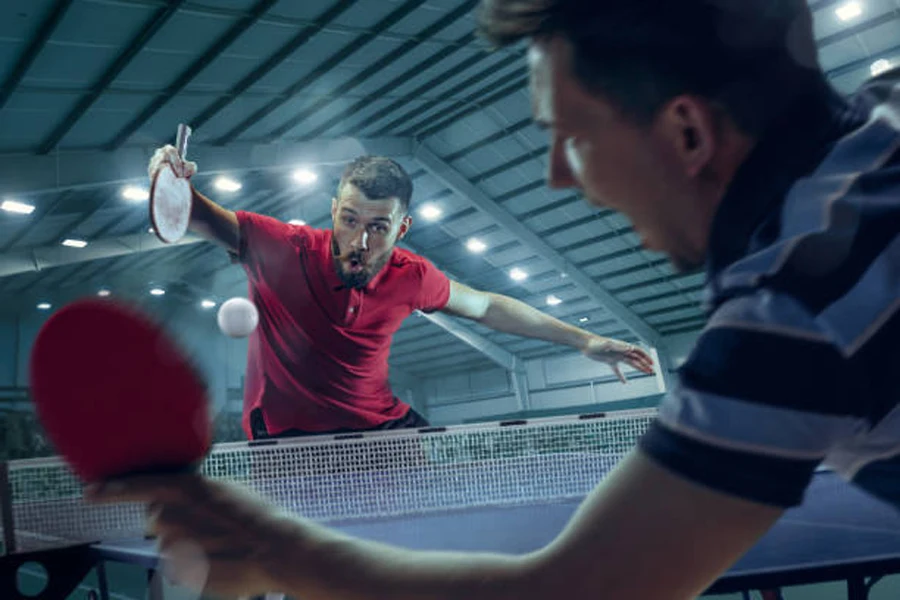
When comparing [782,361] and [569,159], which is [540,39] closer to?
[569,159]

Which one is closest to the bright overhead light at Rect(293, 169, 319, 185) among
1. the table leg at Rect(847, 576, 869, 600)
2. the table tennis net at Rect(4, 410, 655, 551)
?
the table tennis net at Rect(4, 410, 655, 551)

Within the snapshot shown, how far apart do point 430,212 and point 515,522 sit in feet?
52.3

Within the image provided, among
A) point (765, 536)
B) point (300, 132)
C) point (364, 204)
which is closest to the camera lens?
point (765, 536)

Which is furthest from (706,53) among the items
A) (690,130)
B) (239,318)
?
(239,318)

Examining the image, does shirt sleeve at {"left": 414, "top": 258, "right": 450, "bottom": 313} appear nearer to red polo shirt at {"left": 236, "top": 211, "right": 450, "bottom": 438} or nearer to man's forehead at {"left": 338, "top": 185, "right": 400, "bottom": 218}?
red polo shirt at {"left": 236, "top": 211, "right": 450, "bottom": 438}

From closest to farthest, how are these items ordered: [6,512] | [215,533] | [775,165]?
[775,165] < [215,533] < [6,512]

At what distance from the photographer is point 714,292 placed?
707 millimetres

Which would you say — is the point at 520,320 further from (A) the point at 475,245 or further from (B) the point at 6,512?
(A) the point at 475,245

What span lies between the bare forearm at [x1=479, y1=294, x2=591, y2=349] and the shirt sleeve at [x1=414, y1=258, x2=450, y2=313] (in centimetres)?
30

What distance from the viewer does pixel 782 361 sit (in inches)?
22.7

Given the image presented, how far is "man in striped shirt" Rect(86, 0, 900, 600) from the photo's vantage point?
23.3 inches

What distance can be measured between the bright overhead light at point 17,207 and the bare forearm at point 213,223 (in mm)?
10266

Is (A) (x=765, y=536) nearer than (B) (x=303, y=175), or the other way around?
(A) (x=765, y=536)

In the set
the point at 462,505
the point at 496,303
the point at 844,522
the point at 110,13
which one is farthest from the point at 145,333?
the point at 110,13
